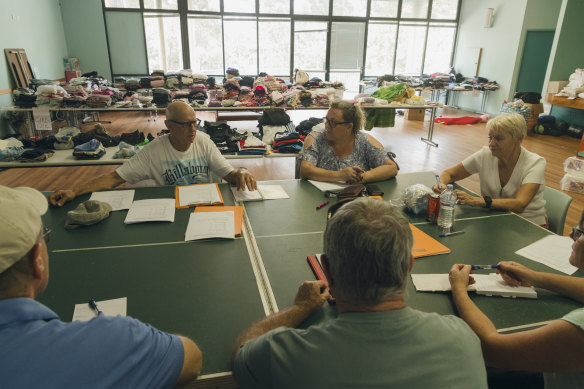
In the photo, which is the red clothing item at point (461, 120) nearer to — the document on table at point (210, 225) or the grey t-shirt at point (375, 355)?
the document on table at point (210, 225)

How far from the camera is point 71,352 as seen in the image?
2.39 feet

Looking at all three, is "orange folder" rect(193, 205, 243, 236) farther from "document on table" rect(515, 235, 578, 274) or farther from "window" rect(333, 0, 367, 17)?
"window" rect(333, 0, 367, 17)

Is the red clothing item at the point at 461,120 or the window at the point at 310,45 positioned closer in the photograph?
the red clothing item at the point at 461,120

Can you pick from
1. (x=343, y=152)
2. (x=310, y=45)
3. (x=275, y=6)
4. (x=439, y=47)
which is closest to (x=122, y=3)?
(x=275, y=6)

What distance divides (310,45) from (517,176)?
30.3ft

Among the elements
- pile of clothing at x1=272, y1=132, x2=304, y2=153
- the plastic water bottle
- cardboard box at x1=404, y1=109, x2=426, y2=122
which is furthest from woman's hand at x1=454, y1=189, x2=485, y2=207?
cardboard box at x1=404, y1=109, x2=426, y2=122

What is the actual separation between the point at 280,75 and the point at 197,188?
29.1 ft

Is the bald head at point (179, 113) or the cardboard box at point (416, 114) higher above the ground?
the bald head at point (179, 113)

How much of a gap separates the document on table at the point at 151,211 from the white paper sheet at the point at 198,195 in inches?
3.0

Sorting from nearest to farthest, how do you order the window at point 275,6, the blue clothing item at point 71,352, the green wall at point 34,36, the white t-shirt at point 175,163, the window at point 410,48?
the blue clothing item at point 71,352, the white t-shirt at point 175,163, the green wall at point 34,36, the window at point 275,6, the window at point 410,48

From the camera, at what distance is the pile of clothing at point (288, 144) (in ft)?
13.6

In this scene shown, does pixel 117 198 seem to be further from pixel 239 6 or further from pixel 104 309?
pixel 239 6

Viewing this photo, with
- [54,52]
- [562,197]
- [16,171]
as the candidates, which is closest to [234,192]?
[562,197]

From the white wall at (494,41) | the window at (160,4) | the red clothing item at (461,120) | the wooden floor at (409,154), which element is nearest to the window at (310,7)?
the wooden floor at (409,154)
